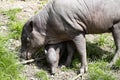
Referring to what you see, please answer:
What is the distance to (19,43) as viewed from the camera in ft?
24.3

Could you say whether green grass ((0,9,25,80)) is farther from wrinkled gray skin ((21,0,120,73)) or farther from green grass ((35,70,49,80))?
wrinkled gray skin ((21,0,120,73))

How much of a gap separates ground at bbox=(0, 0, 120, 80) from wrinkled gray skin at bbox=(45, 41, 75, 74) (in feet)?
0.49

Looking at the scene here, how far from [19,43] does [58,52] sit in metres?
1.06

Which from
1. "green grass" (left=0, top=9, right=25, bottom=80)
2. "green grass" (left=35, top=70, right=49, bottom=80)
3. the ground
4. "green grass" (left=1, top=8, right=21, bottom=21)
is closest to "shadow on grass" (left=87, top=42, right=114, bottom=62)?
the ground

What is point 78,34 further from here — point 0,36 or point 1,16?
point 1,16

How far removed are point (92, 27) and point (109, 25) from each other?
285 mm

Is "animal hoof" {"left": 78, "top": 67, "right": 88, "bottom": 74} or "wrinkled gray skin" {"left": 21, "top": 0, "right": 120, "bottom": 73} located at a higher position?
"wrinkled gray skin" {"left": 21, "top": 0, "right": 120, "bottom": 73}

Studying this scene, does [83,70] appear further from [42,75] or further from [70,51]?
[42,75]

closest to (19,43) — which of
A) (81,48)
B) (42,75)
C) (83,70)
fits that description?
(42,75)

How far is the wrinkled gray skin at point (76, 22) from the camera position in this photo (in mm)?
6441

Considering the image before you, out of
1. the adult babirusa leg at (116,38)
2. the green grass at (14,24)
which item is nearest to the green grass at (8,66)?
the green grass at (14,24)

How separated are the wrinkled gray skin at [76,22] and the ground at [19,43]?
0.31 m

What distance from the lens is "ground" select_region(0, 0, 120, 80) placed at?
6461 mm

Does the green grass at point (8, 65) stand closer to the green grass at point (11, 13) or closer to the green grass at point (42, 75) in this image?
the green grass at point (42, 75)
